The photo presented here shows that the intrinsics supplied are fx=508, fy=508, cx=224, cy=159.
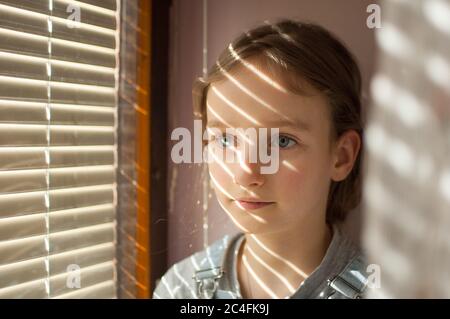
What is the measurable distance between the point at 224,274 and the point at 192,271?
0.05 meters

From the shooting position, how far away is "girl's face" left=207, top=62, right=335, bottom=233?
0.59 meters

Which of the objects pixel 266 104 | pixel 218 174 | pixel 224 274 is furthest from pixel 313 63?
pixel 224 274

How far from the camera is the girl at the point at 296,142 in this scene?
0.59 metres

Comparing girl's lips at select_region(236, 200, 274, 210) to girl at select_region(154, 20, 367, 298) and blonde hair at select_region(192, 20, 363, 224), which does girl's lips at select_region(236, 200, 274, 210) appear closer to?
girl at select_region(154, 20, 367, 298)

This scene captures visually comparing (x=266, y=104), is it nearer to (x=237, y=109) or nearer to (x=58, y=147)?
(x=237, y=109)

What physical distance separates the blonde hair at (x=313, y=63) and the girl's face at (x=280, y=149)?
0.04 feet

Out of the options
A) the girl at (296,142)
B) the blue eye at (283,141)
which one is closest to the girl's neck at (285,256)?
the girl at (296,142)

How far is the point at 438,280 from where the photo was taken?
558mm

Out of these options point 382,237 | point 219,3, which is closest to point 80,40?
point 219,3

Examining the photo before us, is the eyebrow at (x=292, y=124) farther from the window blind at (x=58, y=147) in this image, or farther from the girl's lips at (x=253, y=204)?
the window blind at (x=58, y=147)

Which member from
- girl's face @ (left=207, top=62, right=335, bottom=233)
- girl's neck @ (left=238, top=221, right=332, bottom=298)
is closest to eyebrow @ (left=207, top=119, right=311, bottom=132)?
Result: girl's face @ (left=207, top=62, right=335, bottom=233)
